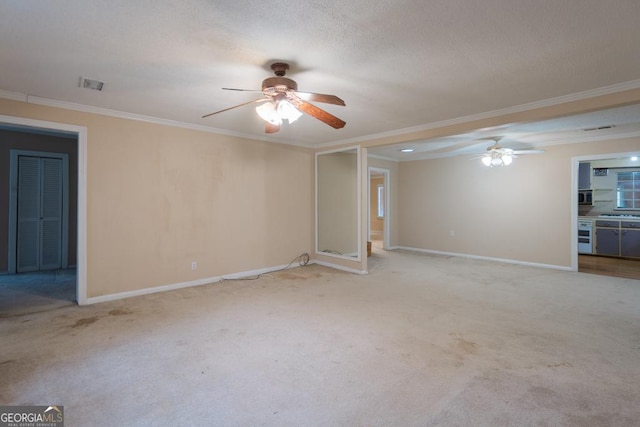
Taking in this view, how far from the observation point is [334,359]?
247 cm

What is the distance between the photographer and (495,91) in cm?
312

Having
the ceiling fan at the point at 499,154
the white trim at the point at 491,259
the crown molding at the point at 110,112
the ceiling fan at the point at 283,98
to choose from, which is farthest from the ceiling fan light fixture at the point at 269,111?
the white trim at the point at 491,259

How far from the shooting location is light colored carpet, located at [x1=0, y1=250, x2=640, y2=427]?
1.87 m

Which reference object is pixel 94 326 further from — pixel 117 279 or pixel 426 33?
pixel 426 33

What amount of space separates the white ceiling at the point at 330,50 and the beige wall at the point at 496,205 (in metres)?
2.21

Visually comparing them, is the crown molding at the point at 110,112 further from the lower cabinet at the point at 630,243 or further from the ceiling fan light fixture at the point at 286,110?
the lower cabinet at the point at 630,243

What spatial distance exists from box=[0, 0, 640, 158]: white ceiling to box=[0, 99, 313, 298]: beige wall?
1.74 feet

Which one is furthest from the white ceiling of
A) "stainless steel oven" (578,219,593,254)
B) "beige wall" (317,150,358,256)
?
"stainless steel oven" (578,219,593,254)

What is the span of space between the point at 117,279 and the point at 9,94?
7.39ft

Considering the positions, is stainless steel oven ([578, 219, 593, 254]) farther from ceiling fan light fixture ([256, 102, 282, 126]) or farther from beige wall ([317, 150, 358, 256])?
ceiling fan light fixture ([256, 102, 282, 126])

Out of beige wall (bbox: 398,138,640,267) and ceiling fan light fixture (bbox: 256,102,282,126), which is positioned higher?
ceiling fan light fixture (bbox: 256,102,282,126)

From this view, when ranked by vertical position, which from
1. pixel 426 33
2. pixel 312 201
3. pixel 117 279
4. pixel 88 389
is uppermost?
pixel 426 33

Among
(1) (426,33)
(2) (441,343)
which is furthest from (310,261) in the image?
(1) (426,33)

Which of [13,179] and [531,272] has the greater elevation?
[13,179]
